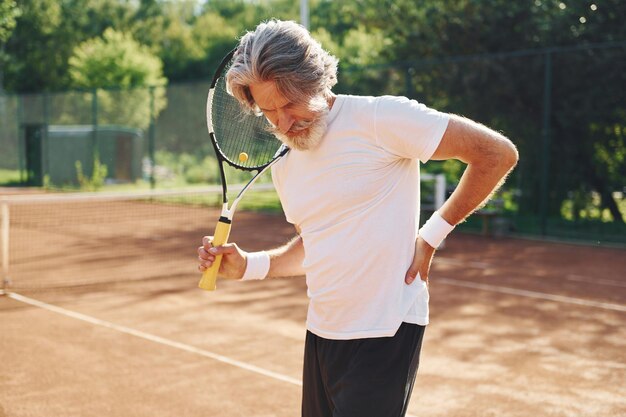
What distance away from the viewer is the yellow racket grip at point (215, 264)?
2244mm

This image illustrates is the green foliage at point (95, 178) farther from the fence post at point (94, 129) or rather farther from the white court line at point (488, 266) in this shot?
the white court line at point (488, 266)

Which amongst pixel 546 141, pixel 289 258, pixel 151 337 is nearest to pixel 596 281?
pixel 546 141

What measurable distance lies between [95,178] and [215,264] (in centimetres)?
1630

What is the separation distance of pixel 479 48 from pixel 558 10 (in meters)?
1.72

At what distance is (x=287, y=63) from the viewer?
1.90m

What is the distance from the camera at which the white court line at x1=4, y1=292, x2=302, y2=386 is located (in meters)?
4.45

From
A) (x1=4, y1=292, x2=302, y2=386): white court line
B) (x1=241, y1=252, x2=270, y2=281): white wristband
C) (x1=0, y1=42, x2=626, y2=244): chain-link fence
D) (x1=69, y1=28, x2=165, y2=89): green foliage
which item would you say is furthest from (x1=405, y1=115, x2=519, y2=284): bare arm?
(x1=69, y1=28, x2=165, y2=89): green foliage

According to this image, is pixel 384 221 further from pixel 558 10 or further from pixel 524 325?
pixel 558 10

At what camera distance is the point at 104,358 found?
15.6 ft

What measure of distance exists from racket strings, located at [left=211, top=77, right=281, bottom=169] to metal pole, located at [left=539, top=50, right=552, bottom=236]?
8.85m

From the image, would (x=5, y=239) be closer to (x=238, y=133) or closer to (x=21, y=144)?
(x=238, y=133)

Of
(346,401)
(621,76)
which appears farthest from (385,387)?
(621,76)

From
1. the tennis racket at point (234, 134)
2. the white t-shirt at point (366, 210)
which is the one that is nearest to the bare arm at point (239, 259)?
the tennis racket at point (234, 134)

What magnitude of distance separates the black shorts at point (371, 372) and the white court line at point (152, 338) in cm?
224
